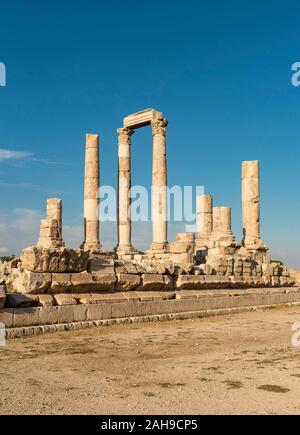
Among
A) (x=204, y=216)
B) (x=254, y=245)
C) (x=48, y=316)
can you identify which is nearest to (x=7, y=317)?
(x=48, y=316)

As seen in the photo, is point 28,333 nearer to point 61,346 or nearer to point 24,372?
point 61,346

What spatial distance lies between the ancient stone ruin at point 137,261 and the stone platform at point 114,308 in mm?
40

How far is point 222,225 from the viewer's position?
24844mm

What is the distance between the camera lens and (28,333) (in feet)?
35.5

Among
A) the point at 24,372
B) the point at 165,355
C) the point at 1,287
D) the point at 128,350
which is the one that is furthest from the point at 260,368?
the point at 1,287

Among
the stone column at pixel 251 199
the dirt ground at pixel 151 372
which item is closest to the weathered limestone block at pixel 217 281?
the dirt ground at pixel 151 372

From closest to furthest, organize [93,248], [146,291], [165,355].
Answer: [165,355], [146,291], [93,248]

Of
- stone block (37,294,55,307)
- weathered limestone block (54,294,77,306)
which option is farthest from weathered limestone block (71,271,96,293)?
stone block (37,294,55,307)

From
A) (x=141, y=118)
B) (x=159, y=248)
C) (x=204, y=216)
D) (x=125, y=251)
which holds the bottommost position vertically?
(x=125, y=251)

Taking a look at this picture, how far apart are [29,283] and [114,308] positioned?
255 cm

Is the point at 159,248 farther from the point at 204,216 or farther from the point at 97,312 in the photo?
the point at 97,312

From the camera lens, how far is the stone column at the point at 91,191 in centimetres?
2944

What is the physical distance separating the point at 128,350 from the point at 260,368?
2.76 metres

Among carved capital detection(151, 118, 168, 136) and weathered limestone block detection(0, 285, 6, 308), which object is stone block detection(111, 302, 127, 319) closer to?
weathered limestone block detection(0, 285, 6, 308)
